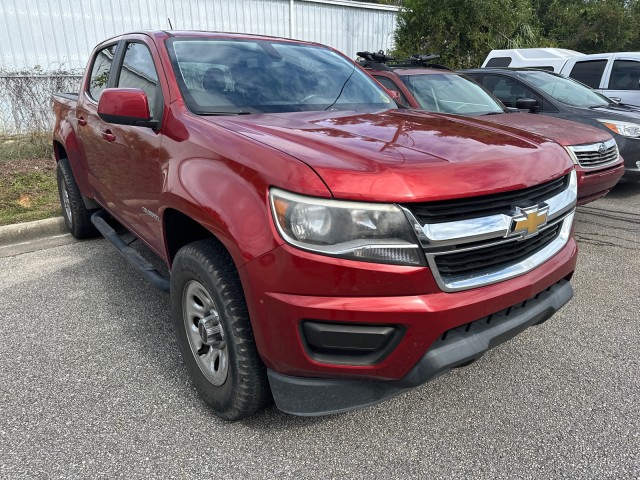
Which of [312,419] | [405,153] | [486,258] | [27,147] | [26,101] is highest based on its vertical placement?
[405,153]

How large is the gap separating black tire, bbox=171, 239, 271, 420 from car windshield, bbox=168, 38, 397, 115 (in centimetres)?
79

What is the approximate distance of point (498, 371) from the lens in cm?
262

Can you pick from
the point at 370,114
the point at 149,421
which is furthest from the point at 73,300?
the point at 370,114

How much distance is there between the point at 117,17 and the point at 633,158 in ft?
32.8

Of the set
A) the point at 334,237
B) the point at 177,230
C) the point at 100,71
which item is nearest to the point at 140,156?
the point at 177,230

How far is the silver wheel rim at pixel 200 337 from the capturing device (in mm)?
2168

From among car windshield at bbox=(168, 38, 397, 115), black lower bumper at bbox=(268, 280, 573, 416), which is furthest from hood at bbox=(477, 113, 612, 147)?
black lower bumper at bbox=(268, 280, 573, 416)

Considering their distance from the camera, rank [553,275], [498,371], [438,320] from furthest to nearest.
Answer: [498,371], [553,275], [438,320]

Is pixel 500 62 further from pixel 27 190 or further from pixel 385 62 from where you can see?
pixel 27 190

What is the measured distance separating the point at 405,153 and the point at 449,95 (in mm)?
4271

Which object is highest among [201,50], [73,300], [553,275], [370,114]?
[201,50]

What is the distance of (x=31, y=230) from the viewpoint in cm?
486

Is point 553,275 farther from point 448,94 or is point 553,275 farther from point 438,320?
point 448,94

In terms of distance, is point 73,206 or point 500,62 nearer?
point 73,206
